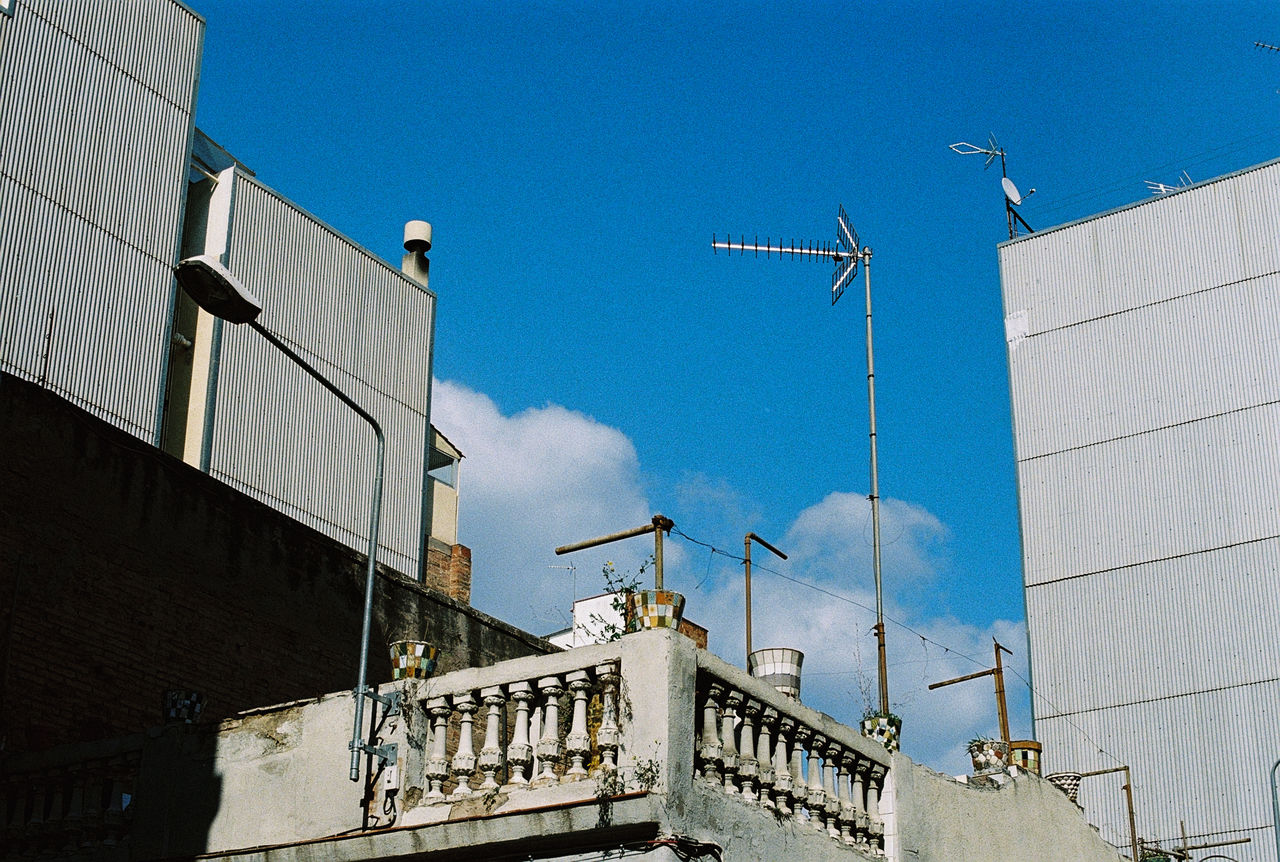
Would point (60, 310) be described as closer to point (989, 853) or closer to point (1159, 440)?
point (989, 853)

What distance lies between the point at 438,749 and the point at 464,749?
10.7 inches

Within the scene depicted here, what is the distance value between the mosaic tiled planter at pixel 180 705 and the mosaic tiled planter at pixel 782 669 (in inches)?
194

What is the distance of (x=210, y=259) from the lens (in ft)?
38.2

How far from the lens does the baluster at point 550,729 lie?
10164mm

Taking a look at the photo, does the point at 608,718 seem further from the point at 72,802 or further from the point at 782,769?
the point at 72,802

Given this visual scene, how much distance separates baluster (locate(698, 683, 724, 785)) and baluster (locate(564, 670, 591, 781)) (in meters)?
0.78

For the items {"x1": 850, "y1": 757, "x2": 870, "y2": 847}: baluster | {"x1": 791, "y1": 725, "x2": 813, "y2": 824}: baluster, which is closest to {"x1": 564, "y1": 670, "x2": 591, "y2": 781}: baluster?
{"x1": 791, "y1": 725, "x2": 813, "y2": 824}: baluster

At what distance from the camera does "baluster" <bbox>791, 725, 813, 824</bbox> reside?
36.3ft

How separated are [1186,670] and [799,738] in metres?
28.1

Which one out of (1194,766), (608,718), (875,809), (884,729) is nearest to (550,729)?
(608,718)

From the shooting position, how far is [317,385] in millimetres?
32250

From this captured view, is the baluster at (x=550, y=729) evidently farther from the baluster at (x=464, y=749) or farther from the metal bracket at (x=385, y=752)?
the metal bracket at (x=385, y=752)

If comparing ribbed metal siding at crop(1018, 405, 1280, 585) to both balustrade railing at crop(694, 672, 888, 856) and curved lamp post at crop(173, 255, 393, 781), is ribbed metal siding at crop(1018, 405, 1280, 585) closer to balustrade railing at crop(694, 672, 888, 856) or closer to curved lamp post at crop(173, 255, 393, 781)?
balustrade railing at crop(694, 672, 888, 856)

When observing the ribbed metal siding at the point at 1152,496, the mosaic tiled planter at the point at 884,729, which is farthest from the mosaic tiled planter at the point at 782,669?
the ribbed metal siding at the point at 1152,496
